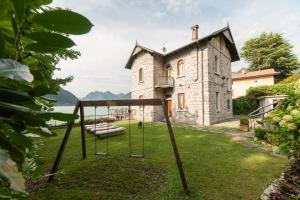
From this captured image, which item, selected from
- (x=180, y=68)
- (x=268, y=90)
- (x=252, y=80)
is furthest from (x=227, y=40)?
(x=252, y=80)

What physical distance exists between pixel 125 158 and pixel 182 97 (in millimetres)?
12121

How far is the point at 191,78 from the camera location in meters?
17.1

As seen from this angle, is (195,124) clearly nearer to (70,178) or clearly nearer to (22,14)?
(70,178)

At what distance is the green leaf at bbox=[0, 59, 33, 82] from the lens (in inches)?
15.2

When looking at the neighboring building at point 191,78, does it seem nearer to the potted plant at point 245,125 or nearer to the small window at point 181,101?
the small window at point 181,101

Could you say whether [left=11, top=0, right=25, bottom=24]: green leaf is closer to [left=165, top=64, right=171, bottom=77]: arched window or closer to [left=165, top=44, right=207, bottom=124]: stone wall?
[left=165, top=44, right=207, bottom=124]: stone wall

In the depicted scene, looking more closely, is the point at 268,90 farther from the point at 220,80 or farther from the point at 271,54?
the point at 271,54

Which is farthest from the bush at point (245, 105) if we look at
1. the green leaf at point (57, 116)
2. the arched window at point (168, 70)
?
the green leaf at point (57, 116)

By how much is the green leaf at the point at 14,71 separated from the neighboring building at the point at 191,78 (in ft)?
53.2

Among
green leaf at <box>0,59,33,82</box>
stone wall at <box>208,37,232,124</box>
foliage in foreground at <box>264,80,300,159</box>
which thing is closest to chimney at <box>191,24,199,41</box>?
stone wall at <box>208,37,232,124</box>

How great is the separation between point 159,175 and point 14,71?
5.37 metres

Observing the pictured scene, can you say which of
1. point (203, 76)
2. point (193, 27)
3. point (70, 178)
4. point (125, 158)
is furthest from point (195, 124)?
point (70, 178)

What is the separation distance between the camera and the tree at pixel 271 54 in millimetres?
36188

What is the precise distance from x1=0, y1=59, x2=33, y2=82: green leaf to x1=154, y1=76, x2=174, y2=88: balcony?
59.5 ft
